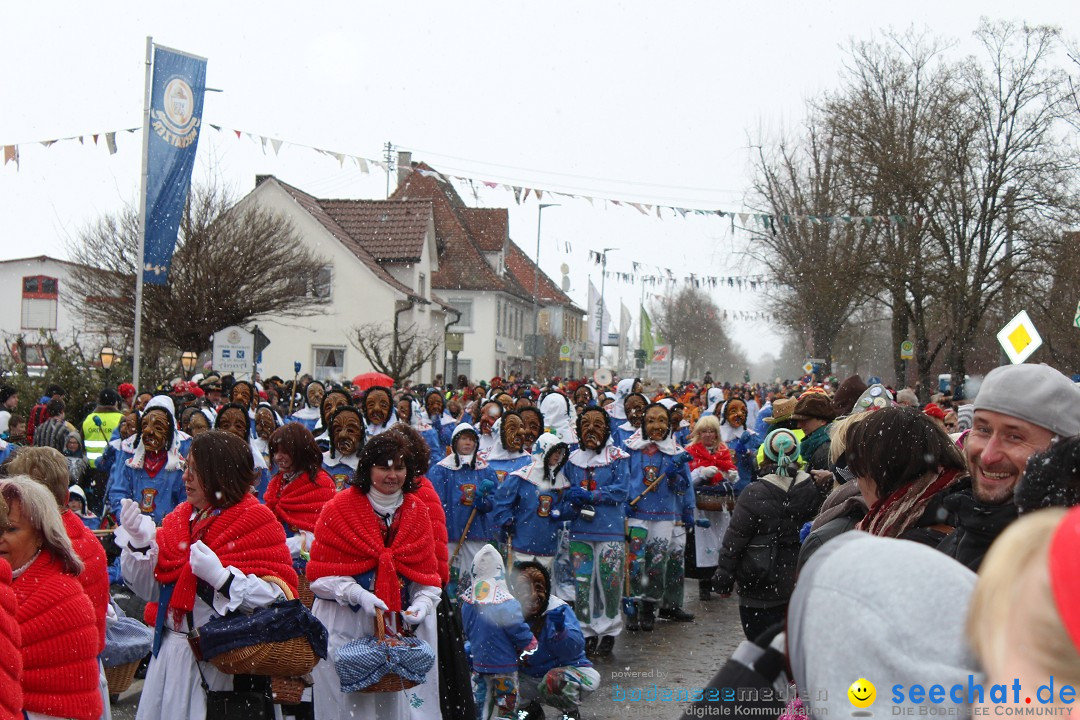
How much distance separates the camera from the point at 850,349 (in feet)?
205

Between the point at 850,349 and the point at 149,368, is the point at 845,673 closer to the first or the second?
the point at 149,368

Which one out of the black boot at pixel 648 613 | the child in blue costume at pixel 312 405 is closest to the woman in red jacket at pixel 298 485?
the black boot at pixel 648 613

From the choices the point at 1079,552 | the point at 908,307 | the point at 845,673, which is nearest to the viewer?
the point at 1079,552

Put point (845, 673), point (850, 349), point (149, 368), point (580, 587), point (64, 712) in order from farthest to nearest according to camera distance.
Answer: point (850, 349) → point (149, 368) → point (580, 587) → point (64, 712) → point (845, 673)

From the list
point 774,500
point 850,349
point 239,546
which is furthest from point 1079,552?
point 850,349

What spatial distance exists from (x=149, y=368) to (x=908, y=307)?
1985 cm

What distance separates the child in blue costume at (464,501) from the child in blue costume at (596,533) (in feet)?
2.12

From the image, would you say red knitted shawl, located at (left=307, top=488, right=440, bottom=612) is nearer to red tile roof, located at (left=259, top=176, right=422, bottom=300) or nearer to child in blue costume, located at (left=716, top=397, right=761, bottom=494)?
child in blue costume, located at (left=716, top=397, right=761, bottom=494)

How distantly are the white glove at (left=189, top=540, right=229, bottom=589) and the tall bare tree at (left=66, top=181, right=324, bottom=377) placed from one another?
944 inches

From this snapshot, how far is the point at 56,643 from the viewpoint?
13.0 feet

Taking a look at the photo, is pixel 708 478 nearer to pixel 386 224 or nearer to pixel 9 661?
pixel 9 661

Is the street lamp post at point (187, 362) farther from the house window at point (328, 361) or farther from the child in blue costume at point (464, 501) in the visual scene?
the house window at point (328, 361)

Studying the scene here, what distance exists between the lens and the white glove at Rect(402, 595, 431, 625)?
18.6 feet

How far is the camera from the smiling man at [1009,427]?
299cm
